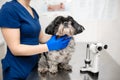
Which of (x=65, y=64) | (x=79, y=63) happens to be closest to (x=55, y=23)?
(x=65, y=64)

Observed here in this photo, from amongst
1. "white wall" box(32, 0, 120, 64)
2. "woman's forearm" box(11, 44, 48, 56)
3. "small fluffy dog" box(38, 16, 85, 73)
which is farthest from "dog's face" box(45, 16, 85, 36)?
"white wall" box(32, 0, 120, 64)

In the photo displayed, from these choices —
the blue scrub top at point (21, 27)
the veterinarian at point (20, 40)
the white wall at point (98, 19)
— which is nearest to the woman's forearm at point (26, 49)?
the veterinarian at point (20, 40)

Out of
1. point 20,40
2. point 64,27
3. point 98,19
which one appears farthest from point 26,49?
point 98,19

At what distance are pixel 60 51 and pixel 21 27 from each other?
0.27 meters

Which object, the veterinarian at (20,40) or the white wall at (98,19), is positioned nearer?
the veterinarian at (20,40)

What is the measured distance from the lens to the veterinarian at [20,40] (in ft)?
3.58

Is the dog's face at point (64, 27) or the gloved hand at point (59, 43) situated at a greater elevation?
the dog's face at point (64, 27)

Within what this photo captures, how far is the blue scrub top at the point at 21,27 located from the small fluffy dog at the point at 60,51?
9 centimetres

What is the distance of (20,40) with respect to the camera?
118 centimetres

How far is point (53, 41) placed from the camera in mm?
1122

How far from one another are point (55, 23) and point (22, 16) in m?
0.21

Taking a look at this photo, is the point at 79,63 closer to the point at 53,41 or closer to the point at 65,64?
the point at 65,64

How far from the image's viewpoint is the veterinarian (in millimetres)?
1092

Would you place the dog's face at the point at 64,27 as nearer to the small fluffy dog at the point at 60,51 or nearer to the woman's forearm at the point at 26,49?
the small fluffy dog at the point at 60,51
